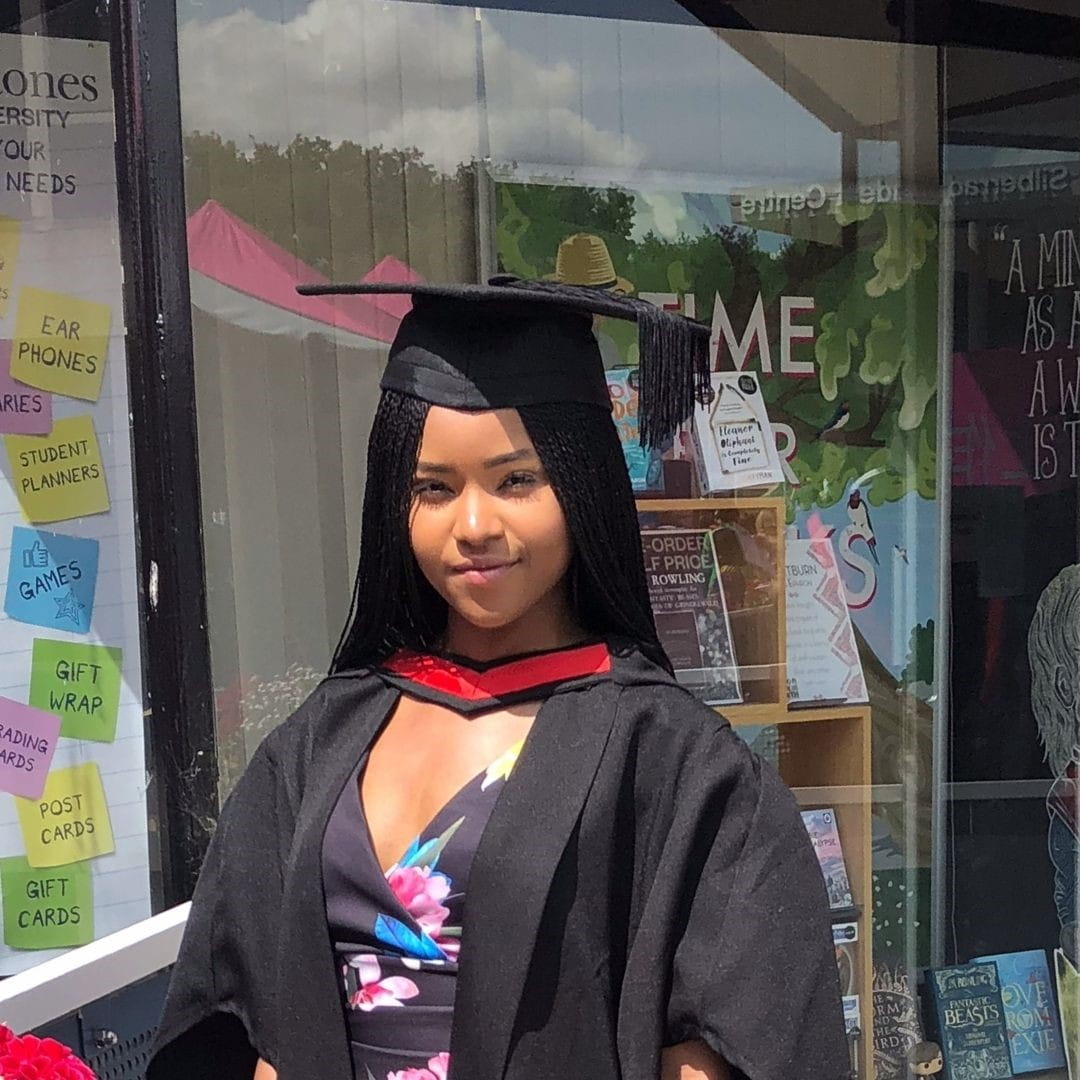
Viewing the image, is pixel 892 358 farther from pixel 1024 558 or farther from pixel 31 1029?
pixel 31 1029

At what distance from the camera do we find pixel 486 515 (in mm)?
1397

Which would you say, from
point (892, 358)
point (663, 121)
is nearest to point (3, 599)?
point (663, 121)

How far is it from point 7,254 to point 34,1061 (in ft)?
5.00

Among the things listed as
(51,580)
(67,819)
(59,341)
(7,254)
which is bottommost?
(67,819)

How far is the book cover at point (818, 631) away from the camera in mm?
2891

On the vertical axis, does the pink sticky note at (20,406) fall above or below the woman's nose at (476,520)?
above

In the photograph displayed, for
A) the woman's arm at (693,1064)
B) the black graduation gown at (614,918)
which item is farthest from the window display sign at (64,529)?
the woman's arm at (693,1064)

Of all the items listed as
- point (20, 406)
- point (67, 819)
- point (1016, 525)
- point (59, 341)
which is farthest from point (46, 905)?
point (1016, 525)

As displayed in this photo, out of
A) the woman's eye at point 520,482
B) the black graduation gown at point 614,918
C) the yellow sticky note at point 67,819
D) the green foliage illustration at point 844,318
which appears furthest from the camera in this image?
the green foliage illustration at point 844,318

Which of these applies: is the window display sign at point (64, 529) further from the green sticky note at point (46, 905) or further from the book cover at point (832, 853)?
the book cover at point (832, 853)

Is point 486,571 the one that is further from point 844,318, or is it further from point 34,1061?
point 844,318

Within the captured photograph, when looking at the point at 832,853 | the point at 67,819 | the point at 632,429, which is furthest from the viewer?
the point at 832,853

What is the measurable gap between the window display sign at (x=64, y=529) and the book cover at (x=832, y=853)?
1421mm

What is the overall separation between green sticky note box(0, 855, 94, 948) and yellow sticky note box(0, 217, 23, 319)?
3.30 ft
